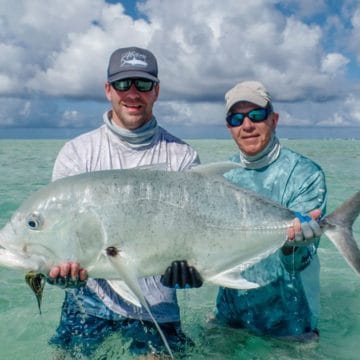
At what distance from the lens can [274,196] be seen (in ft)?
11.1

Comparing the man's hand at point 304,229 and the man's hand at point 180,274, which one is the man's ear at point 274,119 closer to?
the man's hand at point 304,229

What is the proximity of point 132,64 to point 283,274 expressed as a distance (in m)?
1.81

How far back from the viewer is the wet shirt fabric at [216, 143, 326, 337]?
3303 mm

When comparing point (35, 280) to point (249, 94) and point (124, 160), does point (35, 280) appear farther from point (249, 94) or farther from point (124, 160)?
point (249, 94)

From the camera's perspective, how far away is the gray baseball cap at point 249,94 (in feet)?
11.0

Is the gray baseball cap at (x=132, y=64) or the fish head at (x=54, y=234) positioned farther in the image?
the gray baseball cap at (x=132, y=64)

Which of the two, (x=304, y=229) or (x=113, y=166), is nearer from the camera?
(x=304, y=229)

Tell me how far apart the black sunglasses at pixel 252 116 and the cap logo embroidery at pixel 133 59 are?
2.42 ft

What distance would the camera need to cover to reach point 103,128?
3283 mm

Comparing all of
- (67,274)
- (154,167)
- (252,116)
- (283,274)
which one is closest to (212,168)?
(154,167)

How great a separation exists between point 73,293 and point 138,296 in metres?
0.81

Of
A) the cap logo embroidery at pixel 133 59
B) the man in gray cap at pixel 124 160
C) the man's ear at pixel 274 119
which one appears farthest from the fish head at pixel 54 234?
the man's ear at pixel 274 119

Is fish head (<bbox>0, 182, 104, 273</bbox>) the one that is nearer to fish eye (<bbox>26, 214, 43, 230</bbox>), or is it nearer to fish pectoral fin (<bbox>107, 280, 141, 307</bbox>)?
fish eye (<bbox>26, 214, 43, 230</bbox>)

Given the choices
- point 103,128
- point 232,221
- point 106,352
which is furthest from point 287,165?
point 106,352
